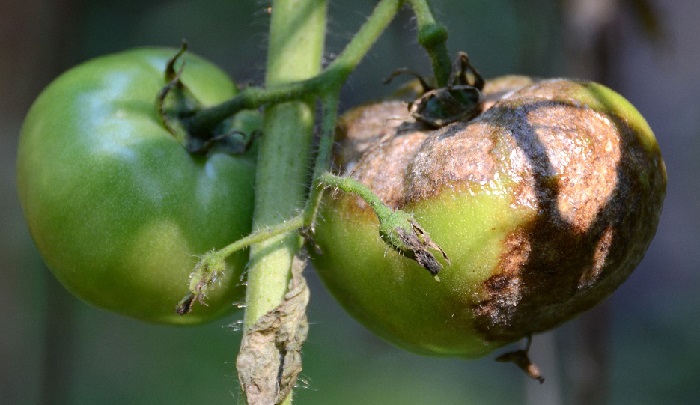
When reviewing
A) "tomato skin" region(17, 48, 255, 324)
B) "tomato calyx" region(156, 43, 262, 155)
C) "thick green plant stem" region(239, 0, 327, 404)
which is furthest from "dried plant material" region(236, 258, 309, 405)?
"tomato calyx" region(156, 43, 262, 155)

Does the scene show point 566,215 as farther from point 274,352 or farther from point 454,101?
point 274,352

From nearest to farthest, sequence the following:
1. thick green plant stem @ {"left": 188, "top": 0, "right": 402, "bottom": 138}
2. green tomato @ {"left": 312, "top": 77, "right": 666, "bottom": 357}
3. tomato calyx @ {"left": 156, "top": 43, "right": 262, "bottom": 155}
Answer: green tomato @ {"left": 312, "top": 77, "right": 666, "bottom": 357}, thick green plant stem @ {"left": 188, "top": 0, "right": 402, "bottom": 138}, tomato calyx @ {"left": 156, "top": 43, "right": 262, "bottom": 155}

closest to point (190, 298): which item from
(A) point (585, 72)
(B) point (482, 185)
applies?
(B) point (482, 185)

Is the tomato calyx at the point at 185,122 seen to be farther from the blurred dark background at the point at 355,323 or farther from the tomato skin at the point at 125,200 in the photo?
the blurred dark background at the point at 355,323

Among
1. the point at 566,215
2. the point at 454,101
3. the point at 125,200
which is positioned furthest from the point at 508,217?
the point at 125,200

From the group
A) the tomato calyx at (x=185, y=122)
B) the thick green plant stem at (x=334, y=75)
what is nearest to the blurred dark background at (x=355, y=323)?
the tomato calyx at (x=185, y=122)

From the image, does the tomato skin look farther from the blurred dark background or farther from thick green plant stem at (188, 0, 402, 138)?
the blurred dark background

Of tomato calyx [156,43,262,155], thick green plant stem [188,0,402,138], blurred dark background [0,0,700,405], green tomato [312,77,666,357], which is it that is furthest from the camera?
blurred dark background [0,0,700,405]
